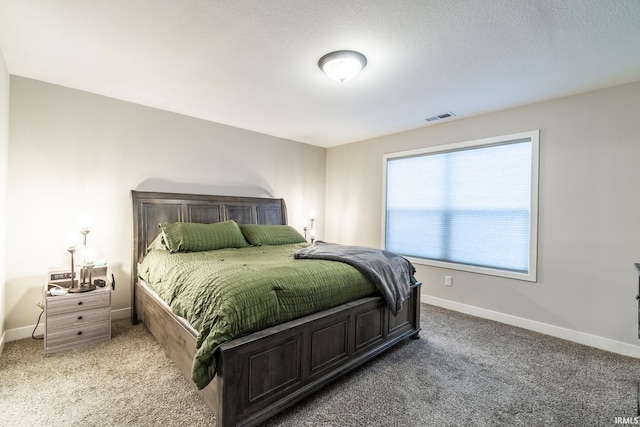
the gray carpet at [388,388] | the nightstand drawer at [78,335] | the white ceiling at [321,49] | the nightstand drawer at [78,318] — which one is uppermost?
the white ceiling at [321,49]

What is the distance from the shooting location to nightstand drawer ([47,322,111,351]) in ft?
7.91

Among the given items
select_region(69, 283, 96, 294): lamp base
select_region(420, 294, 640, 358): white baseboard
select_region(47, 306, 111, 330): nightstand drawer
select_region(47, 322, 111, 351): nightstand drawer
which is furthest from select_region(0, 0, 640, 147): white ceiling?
select_region(420, 294, 640, 358): white baseboard

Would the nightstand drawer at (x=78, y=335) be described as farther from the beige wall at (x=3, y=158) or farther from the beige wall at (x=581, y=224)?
the beige wall at (x=581, y=224)

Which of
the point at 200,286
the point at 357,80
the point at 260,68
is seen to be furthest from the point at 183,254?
the point at 357,80

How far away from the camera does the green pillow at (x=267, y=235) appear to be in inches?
140

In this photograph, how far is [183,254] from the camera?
9.17 feet

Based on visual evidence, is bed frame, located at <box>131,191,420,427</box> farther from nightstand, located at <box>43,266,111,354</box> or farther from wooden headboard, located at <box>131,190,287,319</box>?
nightstand, located at <box>43,266,111,354</box>

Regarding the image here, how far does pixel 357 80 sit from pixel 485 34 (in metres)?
1.06

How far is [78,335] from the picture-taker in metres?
2.52

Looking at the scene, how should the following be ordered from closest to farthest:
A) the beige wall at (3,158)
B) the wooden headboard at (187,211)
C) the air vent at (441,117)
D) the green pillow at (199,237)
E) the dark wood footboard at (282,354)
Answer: the dark wood footboard at (282,354)
the beige wall at (3,158)
the green pillow at (199,237)
the wooden headboard at (187,211)
the air vent at (441,117)

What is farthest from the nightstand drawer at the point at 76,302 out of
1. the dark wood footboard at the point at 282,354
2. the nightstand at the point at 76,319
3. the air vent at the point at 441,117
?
the air vent at the point at 441,117

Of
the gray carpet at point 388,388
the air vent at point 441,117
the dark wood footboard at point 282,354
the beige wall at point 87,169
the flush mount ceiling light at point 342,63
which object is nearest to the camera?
the dark wood footboard at point 282,354

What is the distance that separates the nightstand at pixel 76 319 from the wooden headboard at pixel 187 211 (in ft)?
1.46

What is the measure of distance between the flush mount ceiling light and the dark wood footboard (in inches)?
72.4
